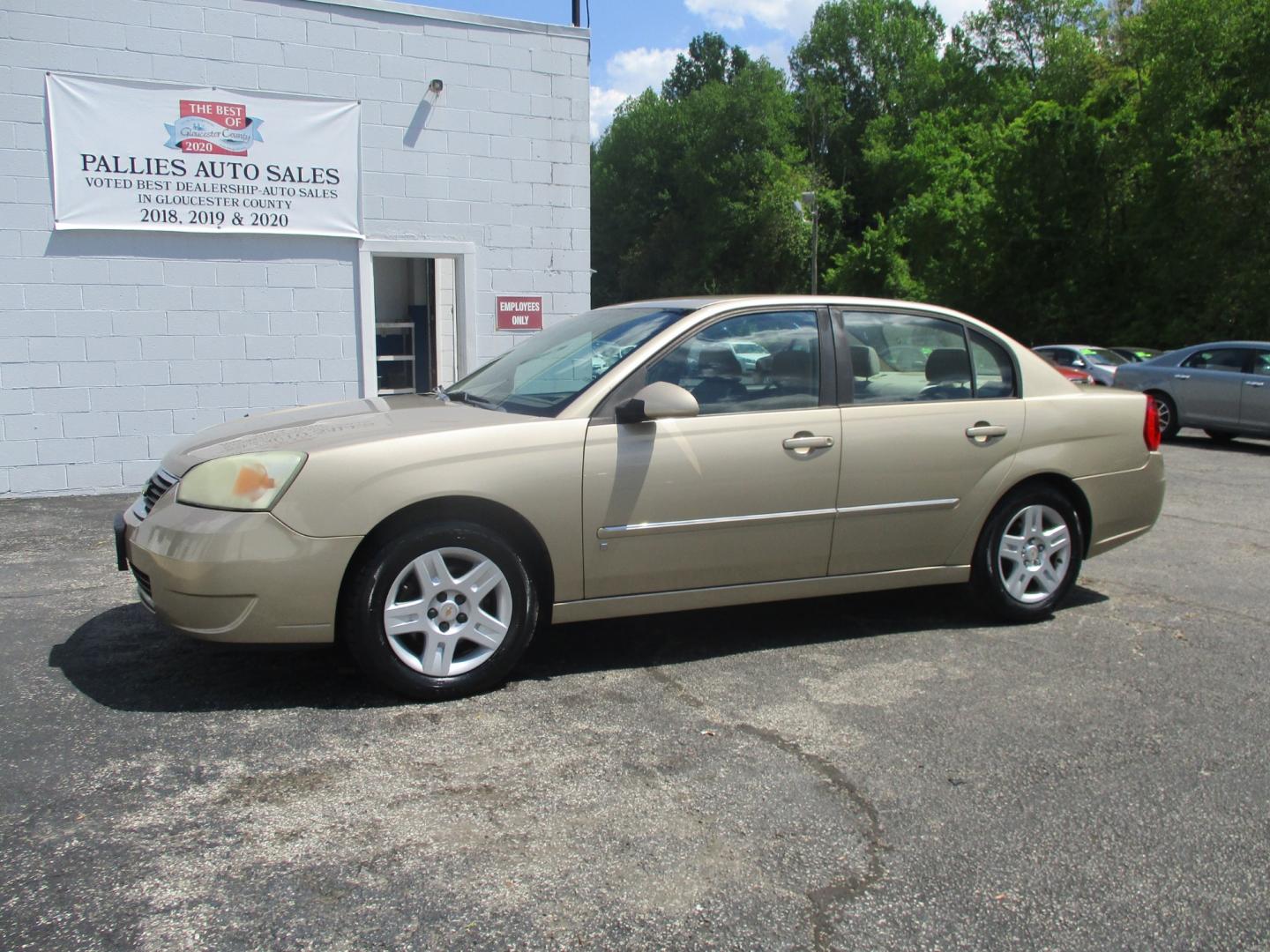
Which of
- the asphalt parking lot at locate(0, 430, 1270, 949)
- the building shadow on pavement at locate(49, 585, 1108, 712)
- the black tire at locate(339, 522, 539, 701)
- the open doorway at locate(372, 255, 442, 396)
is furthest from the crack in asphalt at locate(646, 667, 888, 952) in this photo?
the open doorway at locate(372, 255, 442, 396)

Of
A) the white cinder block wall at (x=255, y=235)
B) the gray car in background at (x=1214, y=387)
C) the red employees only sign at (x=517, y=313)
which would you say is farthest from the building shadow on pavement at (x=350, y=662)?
the gray car in background at (x=1214, y=387)

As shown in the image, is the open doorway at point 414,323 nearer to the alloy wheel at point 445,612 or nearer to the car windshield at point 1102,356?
the alloy wheel at point 445,612

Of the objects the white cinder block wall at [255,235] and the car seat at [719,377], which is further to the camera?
the white cinder block wall at [255,235]

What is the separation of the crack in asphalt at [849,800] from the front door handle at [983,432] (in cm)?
188

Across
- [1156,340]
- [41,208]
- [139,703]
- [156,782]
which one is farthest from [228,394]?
[1156,340]

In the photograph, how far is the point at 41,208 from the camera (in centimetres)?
930

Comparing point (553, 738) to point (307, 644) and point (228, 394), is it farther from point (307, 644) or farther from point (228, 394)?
point (228, 394)

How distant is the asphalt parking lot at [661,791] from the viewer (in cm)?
283

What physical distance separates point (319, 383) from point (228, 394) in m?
0.80

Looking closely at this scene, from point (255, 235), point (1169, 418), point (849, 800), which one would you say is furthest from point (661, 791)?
point (1169, 418)

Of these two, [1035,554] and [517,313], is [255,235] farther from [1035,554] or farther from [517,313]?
[1035,554]

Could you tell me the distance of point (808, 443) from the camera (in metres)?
4.93

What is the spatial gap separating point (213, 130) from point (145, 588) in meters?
6.74

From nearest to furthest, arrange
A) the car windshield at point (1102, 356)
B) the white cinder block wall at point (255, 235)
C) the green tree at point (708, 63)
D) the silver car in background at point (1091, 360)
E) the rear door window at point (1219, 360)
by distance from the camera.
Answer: the white cinder block wall at point (255, 235)
the rear door window at point (1219, 360)
the silver car in background at point (1091, 360)
the car windshield at point (1102, 356)
the green tree at point (708, 63)
